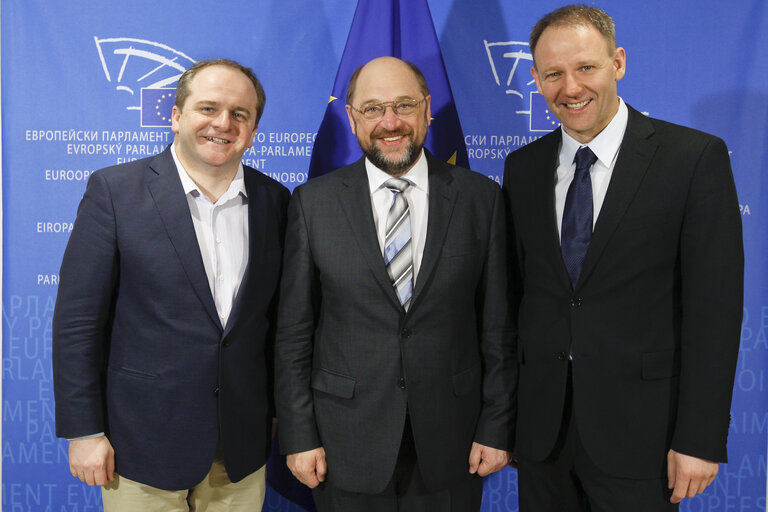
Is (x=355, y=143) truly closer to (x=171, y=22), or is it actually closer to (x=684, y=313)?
(x=171, y=22)

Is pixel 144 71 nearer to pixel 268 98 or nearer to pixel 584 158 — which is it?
pixel 268 98

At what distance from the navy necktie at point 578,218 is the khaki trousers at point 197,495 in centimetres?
142

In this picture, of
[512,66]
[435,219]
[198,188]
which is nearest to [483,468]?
[435,219]

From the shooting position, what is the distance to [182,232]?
1.93 metres

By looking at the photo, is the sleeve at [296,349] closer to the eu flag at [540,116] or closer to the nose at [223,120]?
the nose at [223,120]

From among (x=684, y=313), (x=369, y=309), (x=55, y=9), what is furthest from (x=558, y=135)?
(x=55, y=9)

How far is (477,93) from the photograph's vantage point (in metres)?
3.02

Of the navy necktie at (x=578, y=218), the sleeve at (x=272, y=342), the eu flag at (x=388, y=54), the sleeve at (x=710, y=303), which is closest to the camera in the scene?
the sleeve at (x=710, y=303)

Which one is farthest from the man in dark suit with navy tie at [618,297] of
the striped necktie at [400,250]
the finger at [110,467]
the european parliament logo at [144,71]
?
the european parliament logo at [144,71]

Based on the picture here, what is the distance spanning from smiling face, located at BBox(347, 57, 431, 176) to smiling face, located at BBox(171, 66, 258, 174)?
0.42 meters

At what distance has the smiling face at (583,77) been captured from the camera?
75.0 inches

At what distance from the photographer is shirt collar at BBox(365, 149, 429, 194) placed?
80.8 inches

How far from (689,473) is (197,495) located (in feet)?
5.48

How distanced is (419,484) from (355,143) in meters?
1.56
